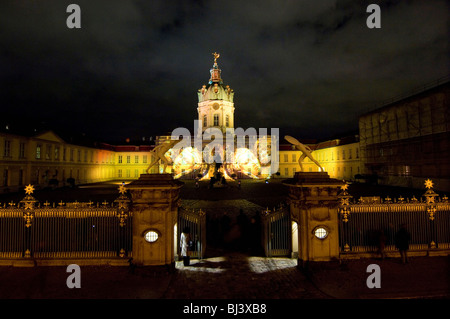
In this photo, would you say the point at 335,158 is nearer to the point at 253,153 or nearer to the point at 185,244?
the point at 253,153

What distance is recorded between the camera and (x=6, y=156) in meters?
28.5

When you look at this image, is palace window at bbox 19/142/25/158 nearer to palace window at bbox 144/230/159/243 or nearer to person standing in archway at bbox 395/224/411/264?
palace window at bbox 144/230/159/243

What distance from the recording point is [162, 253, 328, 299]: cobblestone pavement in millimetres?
6391

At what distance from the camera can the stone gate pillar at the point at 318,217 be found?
304 inches

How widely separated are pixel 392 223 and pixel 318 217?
3.02m

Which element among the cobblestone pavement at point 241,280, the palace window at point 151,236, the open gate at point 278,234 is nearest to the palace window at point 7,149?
the palace window at point 151,236

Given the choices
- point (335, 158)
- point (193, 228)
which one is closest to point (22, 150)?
point (193, 228)

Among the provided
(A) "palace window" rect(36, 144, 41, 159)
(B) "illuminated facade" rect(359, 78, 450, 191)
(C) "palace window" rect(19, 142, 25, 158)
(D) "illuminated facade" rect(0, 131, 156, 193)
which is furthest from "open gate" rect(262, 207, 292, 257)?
(A) "palace window" rect(36, 144, 41, 159)

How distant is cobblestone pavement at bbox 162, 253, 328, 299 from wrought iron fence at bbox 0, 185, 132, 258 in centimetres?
227

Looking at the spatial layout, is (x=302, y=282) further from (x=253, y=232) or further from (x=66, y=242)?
(x=66, y=242)

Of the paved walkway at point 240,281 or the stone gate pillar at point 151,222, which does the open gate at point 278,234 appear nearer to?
the paved walkway at point 240,281
